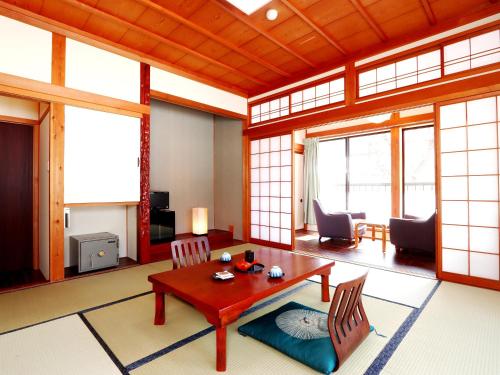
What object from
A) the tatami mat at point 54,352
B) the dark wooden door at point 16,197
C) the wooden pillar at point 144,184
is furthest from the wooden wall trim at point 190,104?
the tatami mat at point 54,352

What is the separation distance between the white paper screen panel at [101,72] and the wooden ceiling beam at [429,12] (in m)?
3.49

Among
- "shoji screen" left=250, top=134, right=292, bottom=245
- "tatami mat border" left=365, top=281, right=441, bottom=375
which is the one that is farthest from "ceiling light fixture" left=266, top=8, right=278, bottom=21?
"tatami mat border" left=365, top=281, right=441, bottom=375

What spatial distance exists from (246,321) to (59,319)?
1523 mm

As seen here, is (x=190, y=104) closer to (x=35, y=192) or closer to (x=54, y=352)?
(x=35, y=192)

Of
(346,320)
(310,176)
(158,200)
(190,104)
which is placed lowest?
(346,320)

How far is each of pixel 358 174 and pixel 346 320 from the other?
564cm

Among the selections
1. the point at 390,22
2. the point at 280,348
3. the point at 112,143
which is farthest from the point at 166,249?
the point at 390,22

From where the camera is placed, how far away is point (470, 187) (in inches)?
118

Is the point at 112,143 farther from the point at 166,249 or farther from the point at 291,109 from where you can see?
the point at 291,109

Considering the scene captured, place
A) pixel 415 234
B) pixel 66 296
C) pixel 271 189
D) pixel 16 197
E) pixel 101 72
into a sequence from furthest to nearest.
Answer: pixel 271 189
pixel 415 234
pixel 16 197
pixel 101 72
pixel 66 296

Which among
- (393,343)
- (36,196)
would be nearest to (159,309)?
(393,343)

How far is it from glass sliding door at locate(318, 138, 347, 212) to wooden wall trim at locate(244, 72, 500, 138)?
2953 millimetres

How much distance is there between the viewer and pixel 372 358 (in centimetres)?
171

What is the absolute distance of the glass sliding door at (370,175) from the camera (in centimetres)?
638
